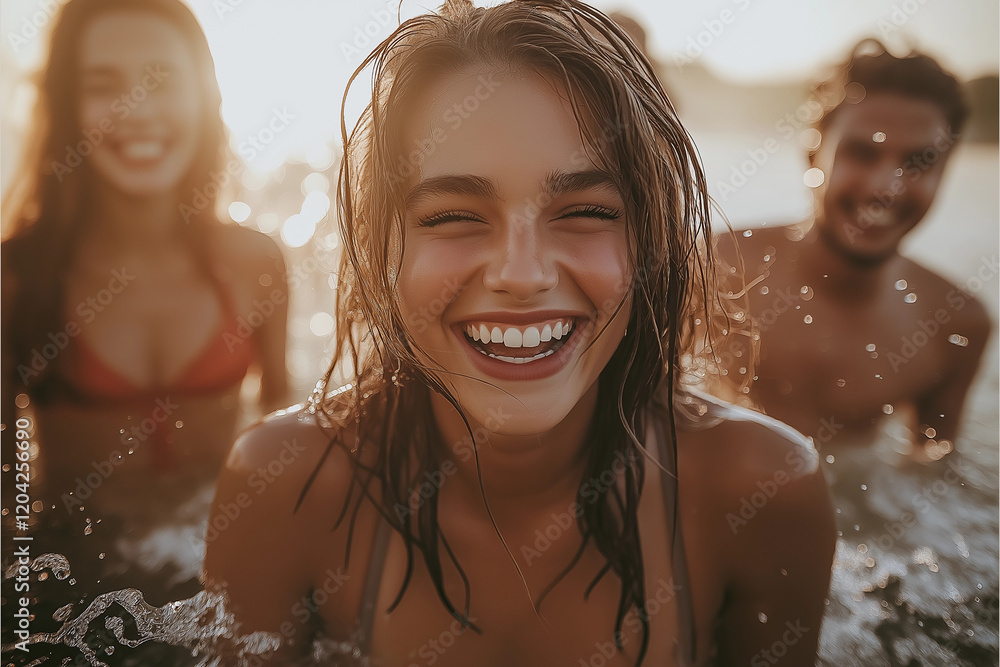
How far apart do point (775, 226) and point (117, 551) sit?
358 centimetres

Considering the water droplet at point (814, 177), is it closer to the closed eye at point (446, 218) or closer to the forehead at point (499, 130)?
the forehead at point (499, 130)

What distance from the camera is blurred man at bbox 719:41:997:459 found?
2.88 m

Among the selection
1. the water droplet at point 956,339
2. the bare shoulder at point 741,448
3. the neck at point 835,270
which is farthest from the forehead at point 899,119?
the bare shoulder at point 741,448

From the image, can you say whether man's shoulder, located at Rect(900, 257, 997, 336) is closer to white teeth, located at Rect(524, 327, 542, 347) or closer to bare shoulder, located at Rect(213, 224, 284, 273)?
white teeth, located at Rect(524, 327, 542, 347)

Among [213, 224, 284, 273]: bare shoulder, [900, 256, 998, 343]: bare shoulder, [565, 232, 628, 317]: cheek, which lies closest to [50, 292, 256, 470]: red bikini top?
[213, 224, 284, 273]: bare shoulder

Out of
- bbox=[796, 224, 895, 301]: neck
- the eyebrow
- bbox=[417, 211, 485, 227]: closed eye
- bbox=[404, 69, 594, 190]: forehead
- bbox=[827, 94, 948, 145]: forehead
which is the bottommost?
bbox=[796, 224, 895, 301]: neck

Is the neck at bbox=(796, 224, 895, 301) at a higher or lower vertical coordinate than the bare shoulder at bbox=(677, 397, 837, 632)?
higher

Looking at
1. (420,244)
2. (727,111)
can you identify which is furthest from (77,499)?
(727,111)

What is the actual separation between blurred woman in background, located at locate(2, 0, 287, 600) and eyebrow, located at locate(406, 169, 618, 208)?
6.49 ft

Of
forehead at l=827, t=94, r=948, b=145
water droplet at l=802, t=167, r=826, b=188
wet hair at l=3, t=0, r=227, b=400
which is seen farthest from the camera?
water droplet at l=802, t=167, r=826, b=188

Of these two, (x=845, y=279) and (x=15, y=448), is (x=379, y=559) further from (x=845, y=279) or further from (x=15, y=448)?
(x=845, y=279)

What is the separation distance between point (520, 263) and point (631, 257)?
0.25m

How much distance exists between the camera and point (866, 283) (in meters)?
3.26

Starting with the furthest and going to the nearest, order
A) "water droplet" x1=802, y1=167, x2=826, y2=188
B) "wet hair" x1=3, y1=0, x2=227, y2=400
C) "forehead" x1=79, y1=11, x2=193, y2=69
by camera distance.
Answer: "water droplet" x1=802, y1=167, x2=826, y2=188
"wet hair" x1=3, y1=0, x2=227, y2=400
"forehead" x1=79, y1=11, x2=193, y2=69
